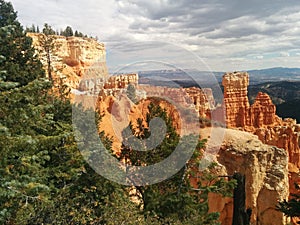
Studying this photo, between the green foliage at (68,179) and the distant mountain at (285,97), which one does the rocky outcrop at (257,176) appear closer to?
the green foliage at (68,179)

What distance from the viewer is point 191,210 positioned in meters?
9.52

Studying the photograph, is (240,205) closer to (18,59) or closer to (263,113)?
(18,59)

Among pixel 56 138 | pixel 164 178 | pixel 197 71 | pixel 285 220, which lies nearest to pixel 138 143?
pixel 164 178

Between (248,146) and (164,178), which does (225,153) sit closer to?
(248,146)

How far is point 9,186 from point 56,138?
1.96m

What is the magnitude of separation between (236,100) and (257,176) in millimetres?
30231

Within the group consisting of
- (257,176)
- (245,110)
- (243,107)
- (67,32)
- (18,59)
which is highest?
(67,32)

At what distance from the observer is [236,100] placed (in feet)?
143

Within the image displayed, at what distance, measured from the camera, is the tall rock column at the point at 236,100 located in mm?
42781

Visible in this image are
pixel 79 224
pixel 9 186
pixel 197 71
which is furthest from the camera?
pixel 197 71

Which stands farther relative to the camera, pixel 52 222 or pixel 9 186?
pixel 52 222

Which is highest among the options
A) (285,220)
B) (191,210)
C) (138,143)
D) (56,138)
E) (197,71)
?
(197,71)

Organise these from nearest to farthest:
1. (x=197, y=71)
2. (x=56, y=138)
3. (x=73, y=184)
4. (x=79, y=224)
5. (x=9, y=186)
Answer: (x=9, y=186), (x=56, y=138), (x=79, y=224), (x=73, y=184), (x=197, y=71)

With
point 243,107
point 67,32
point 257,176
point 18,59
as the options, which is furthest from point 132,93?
point 67,32
